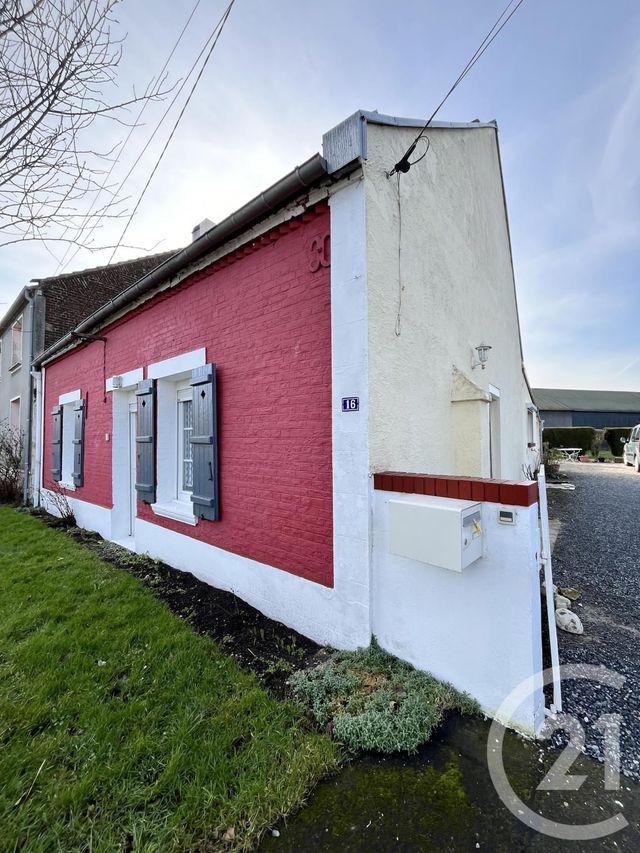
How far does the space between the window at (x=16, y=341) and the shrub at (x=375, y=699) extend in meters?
15.6

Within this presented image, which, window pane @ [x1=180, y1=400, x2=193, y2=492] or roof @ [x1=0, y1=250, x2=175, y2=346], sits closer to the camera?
window pane @ [x1=180, y1=400, x2=193, y2=492]

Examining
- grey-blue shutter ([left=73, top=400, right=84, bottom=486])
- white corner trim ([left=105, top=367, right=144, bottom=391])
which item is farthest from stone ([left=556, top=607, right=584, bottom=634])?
grey-blue shutter ([left=73, top=400, right=84, bottom=486])

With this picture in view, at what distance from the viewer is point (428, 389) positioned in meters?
4.22

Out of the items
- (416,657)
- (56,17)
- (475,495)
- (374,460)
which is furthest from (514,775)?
(56,17)

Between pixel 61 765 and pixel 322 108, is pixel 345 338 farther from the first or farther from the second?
pixel 61 765

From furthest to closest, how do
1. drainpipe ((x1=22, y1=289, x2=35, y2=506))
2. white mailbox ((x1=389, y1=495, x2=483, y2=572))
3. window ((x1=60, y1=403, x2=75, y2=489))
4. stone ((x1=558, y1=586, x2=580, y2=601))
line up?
drainpipe ((x1=22, y1=289, x2=35, y2=506)) → window ((x1=60, y1=403, x2=75, y2=489)) → stone ((x1=558, y1=586, x2=580, y2=601)) → white mailbox ((x1=389, y1=495, x2=483, y2=572))

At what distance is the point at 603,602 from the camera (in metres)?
4.15

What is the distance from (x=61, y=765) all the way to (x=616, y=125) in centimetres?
1045

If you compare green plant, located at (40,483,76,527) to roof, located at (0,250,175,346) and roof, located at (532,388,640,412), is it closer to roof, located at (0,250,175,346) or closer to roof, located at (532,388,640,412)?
roof, located at (0,250,175,346)

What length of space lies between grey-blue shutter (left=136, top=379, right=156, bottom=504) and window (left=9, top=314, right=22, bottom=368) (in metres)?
10.7

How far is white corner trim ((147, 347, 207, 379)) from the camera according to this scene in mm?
4918

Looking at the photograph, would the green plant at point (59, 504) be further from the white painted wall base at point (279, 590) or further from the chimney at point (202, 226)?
the chimney at point (202, 226)

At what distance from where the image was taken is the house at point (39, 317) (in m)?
11.5

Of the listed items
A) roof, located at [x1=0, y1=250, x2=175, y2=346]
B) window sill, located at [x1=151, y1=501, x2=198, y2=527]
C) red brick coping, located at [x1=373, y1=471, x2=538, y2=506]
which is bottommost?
window sill, located at [x1=151, y1=501, x2=198, y2=527]
